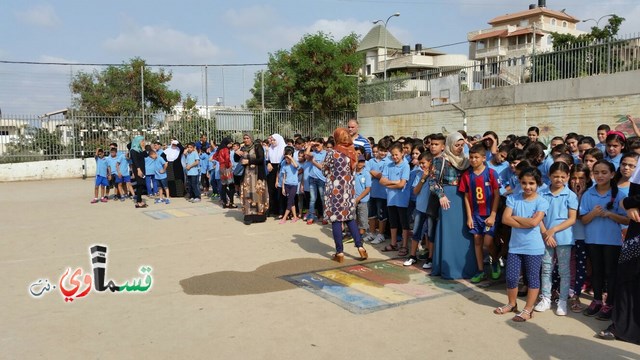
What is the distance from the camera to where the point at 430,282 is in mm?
5625

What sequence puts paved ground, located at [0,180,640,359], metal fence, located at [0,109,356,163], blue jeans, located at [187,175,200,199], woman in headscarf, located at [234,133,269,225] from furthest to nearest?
metal fence, located at [0,109,356,163] → blue jeans, located at [187,175,200,199] → woman in headscarf, located at [234,133,269,225] → paved ground, located at [0,180,640,359]

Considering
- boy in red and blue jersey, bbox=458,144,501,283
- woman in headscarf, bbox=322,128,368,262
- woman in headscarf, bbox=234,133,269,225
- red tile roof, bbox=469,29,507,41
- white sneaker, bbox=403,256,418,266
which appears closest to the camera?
boy in red and blue jersey, bbox=458,144,501,283

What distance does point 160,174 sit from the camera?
41.5 ft

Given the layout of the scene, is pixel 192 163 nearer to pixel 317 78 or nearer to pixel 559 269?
pixel 559 269

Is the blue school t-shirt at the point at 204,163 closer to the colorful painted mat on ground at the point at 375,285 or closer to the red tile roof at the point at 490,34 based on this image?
the colorful painted mat on ground at the point at 375,285

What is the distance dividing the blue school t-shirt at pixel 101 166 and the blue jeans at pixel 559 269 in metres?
10.6

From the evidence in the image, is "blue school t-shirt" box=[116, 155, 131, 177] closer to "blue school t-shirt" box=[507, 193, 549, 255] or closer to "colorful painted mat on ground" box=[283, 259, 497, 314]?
"colorful painted mat on ground" box=[283, 259, 497, 314]

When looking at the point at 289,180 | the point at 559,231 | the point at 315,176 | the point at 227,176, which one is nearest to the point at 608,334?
the point at 559,231

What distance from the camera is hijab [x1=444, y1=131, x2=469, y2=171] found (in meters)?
5.61

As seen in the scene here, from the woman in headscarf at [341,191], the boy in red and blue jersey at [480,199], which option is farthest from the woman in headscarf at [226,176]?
the boy in red and blue jersey at [480,199]

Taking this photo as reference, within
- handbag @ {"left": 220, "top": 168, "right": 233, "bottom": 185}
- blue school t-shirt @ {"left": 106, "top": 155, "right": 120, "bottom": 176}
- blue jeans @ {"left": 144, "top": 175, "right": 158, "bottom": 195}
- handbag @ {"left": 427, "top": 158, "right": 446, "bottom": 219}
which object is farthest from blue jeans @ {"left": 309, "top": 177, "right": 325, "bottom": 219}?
blue school t-shirt @ {"left": 106, "top": 155, "right": 120, "bottom": 176}

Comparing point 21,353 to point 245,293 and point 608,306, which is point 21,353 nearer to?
point 245,293

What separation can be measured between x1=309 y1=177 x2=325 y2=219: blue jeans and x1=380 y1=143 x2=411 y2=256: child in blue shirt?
2132 mm

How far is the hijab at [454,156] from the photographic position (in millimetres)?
5609
